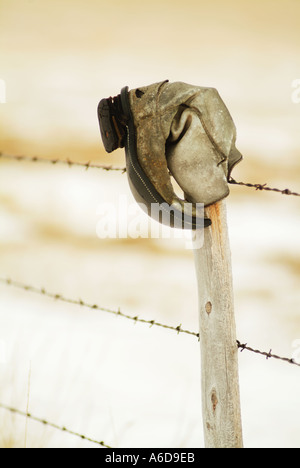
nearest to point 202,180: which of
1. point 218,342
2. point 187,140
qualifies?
point 187,140

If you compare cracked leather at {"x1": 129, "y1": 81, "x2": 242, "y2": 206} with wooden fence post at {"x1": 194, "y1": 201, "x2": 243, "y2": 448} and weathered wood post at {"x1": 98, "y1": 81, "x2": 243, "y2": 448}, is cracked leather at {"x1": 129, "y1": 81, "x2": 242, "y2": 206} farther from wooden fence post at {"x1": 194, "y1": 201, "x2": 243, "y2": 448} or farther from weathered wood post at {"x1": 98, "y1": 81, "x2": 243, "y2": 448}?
wooden fence post at {"x1": 194, "y1": 201, "x2": 243, "y2": 448}

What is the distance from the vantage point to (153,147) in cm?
186

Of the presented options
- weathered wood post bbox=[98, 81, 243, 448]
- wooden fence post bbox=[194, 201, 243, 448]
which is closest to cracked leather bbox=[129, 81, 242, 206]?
weathered wood post bbox=[98, 81, 243, 448]

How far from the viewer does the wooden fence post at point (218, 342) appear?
173 centimetres

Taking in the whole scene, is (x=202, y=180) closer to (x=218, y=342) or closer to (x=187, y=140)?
(x=187, y=140)

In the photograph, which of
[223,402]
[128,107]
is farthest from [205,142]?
[223,402]

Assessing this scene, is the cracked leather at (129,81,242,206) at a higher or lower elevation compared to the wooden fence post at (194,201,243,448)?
higher

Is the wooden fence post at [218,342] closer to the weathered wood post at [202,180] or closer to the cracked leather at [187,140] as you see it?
the weathered wood post at [202,180]

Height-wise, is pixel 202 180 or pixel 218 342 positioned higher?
pixel 202 180

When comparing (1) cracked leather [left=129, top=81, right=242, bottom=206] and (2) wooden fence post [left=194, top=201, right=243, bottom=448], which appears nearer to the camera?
(2) wooden fence post [left=194, top=201, right=243, bottom=448]

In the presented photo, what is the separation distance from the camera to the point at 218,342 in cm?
175

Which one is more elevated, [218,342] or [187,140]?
[187,140]

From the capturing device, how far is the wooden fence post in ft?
5.66

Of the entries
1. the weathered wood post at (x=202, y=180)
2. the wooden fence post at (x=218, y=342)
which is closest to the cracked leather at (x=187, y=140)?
the weathered wood post at (x=202, y=180)
